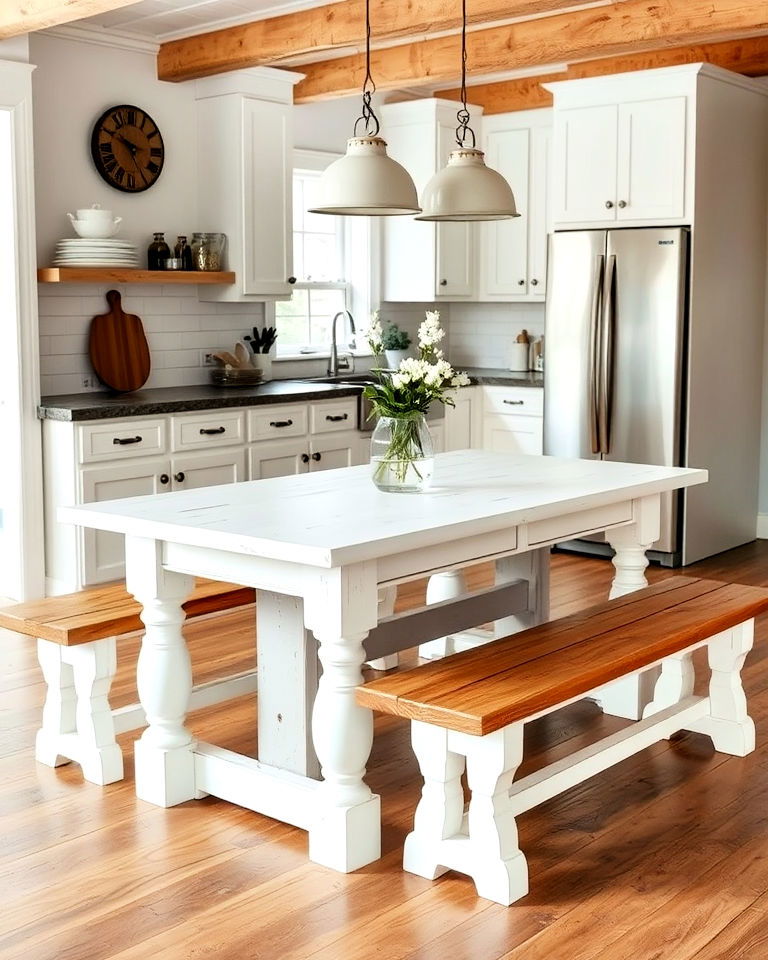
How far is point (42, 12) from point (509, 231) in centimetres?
358

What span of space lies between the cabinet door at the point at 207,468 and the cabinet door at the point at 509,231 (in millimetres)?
2462

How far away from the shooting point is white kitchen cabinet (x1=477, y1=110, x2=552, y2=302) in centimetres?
728

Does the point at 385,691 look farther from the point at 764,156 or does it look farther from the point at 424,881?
the point at 764,156

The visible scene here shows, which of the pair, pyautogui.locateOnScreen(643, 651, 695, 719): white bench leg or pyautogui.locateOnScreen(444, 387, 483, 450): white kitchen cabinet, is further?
pyautogui.locateOnScreen(444, 387, 483, 450): white kitchen cabinet

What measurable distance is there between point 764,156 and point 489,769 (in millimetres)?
4896

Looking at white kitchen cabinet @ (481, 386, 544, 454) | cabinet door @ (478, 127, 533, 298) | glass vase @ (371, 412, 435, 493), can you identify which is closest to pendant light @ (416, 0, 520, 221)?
glass vase @ (371, 412, 435, 493)

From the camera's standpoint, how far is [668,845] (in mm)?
3029

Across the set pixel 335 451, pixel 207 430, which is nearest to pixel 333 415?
pixel 335 451

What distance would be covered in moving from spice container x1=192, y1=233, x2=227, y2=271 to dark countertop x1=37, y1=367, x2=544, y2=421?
645 mm

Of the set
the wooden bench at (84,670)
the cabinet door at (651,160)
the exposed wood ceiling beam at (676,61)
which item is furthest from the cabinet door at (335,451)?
the wooden bench at (84,670)

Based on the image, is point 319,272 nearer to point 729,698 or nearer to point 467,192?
point 467,192

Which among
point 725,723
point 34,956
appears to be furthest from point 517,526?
point 34,956

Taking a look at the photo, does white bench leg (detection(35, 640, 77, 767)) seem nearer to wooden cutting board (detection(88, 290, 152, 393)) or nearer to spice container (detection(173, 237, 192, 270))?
wooden cutting board (detection(88, 290, 152, 393))

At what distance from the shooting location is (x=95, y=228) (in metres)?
5.71
